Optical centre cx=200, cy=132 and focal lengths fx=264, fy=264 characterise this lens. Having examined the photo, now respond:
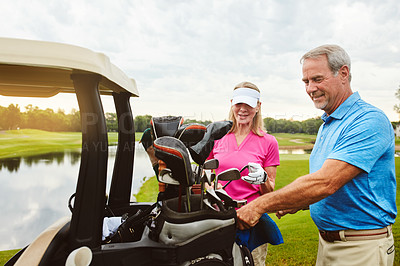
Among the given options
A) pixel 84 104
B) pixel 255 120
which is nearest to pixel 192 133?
pixel 84 104

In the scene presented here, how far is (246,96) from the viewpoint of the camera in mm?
2131

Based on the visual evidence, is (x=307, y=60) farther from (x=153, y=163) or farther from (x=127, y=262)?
(x=127, y=262)

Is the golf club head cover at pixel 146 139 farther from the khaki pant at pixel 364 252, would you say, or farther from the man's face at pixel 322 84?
the khaki pant at pixel 364 252

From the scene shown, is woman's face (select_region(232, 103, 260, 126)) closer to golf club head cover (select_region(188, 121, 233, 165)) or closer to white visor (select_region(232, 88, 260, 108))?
white visor (select_region(232, 88, 260, 108))

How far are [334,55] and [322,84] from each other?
0.61 ft

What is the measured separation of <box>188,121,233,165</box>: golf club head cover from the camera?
1256 millimetres

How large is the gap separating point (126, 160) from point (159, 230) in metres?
0.84

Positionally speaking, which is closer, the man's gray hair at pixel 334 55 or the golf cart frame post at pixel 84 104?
the golf cart frame post at pixel 84 104

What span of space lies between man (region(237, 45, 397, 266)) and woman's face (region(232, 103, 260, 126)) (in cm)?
52

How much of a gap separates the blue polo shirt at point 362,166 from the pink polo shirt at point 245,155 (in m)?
0.51

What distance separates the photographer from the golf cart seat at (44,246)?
1154mm

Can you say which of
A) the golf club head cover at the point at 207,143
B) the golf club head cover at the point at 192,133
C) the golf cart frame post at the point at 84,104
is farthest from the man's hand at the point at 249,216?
the golf cart frame post at the point at 84,104

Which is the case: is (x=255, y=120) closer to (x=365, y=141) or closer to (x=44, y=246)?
(x=365, y=141)

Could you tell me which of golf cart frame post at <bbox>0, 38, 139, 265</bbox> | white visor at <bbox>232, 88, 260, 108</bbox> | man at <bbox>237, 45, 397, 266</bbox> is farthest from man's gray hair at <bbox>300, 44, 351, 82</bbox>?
golf cart frame post at <bbox>0, 38, 139, 265</bbox>
